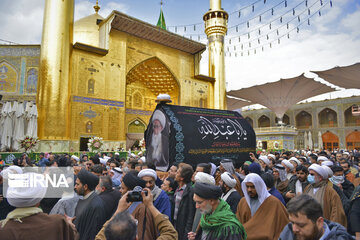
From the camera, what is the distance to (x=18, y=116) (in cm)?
899

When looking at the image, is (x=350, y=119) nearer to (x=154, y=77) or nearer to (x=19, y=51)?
(x=154, y=77)

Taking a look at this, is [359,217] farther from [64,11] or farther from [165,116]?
[64,11]

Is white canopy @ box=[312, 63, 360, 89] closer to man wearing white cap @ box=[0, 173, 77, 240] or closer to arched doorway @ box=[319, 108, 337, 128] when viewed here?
arched doorway @ box=[319, 108, 337, 128]

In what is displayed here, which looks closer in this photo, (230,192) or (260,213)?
(260,213)

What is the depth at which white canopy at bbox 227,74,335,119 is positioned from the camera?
21.1 meters

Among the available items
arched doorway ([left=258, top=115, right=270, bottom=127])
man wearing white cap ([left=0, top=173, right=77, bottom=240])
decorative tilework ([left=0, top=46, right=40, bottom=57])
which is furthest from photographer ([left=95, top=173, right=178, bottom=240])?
arched doorway ([left=258, top=115, right=270, bottom=127])

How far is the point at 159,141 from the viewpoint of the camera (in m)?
6.23

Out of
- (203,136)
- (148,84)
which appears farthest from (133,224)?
(148,84)

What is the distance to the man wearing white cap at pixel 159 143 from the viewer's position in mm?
5961

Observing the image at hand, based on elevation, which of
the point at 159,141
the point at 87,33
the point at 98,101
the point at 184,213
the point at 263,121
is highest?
the point at 87,33

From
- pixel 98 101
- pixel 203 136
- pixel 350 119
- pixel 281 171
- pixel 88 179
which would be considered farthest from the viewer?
pixel 350 119

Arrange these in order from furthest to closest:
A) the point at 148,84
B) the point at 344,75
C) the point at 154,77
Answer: the point at 148,84 → the point at 154,77 → the point at 344,75

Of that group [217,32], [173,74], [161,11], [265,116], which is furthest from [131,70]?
[265,116]

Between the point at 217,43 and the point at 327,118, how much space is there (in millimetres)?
17855
